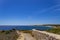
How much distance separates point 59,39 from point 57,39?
12 cm

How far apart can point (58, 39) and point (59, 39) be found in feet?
0.16

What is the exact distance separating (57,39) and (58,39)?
7 cm

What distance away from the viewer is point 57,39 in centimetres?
439

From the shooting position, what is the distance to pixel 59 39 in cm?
429

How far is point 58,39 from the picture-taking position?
4324 millimetres
